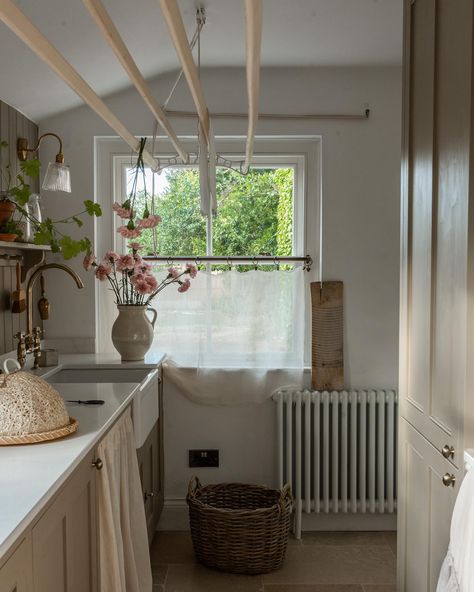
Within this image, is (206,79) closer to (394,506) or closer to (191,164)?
(191,164)

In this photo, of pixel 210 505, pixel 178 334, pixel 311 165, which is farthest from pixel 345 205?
pixel 210 505

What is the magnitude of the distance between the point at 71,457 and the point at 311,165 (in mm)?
2672

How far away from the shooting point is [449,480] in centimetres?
199

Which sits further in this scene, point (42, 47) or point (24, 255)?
point (24, 255)

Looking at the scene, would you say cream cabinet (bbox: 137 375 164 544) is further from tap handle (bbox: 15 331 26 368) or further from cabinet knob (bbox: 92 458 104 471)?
cabinet knob (bbox: 92 458 104 471)

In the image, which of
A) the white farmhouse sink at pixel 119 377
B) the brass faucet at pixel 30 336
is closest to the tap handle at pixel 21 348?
the brass faucet at pixel 30 336

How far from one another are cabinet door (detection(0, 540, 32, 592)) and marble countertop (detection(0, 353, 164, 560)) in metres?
0.06

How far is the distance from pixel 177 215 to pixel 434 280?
216cm

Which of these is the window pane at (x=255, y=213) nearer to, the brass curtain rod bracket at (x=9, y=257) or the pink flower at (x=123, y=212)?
the pink flower at (x=123, y=212)

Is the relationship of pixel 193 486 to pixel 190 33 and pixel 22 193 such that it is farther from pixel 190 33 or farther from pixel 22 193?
pixel 190 33

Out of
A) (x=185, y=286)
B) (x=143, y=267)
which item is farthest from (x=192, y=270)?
(x=143, y=267)

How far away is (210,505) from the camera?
3641mm

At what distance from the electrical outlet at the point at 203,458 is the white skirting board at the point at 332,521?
0.24 metres

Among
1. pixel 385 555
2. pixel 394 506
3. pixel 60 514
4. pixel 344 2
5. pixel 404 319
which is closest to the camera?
pixel 60 514
